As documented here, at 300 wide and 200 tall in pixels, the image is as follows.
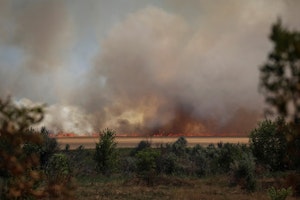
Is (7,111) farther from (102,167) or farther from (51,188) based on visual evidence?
(102,167)

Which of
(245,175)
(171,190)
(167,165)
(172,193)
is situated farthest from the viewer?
(167,165)

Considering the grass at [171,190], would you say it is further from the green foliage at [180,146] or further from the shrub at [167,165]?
the green foliage at [180,146]

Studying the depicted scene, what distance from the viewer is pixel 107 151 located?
6756 cm

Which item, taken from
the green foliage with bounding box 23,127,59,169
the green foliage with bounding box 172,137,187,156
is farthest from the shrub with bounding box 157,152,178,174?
the green foliage with bounding box 172,137,187,156

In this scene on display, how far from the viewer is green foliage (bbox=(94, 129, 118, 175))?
67.7 meters

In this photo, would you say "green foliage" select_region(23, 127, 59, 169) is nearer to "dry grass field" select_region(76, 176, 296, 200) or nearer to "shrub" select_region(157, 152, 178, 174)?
"dry grass field" select_region(76, 176, 296, 200)

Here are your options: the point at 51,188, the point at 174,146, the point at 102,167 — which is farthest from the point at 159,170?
the point at 51,188

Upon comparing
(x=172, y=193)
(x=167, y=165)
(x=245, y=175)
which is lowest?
(x=172, y=193)

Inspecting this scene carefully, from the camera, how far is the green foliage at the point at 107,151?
222 feet

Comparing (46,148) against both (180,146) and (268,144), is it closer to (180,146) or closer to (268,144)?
(268,144)

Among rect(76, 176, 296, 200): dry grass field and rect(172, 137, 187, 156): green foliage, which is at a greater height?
rect(172, 137, 187, 156): green foliage

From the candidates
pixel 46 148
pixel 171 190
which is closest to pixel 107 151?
pixel 46 148

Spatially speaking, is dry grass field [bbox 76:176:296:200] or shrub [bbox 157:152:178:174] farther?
shrub [bbox 157:152:178:174]

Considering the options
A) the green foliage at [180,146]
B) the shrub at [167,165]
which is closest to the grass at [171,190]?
the shrub at [167,165]
